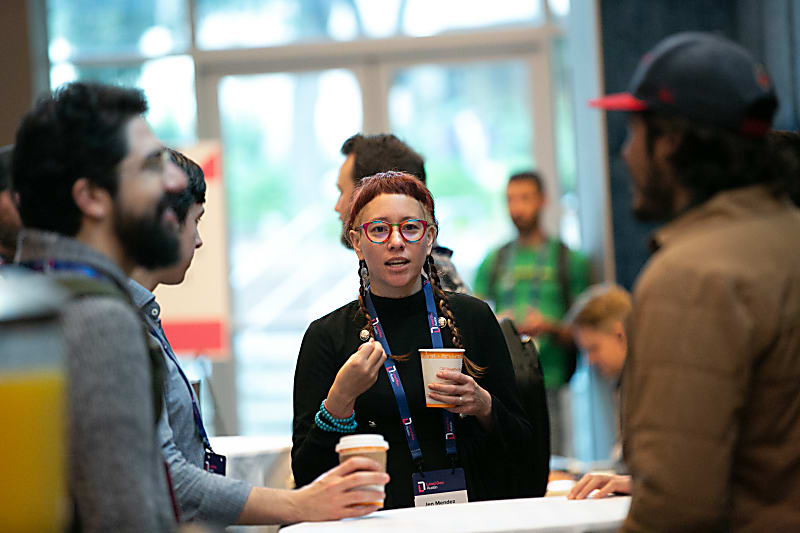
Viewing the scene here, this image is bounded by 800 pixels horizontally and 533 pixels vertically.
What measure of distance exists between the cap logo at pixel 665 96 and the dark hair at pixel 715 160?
0.03m

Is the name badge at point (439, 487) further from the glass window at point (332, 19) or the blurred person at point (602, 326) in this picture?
the glass window at point (332, 19)

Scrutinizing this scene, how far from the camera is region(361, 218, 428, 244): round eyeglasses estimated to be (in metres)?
2.34

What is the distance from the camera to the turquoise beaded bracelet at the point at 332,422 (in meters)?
2.17

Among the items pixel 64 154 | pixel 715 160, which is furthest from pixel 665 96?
pixel 64 154

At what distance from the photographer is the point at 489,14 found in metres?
6.66

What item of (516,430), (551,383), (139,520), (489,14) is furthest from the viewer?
(489,14)

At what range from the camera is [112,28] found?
22.2ft

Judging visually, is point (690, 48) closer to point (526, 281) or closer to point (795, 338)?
point (795, 338)

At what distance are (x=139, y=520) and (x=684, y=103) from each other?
1.01m

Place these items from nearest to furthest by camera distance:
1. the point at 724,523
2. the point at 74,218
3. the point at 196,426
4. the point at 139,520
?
the point at 139,520, the point at 724,523, the point at 74,218, the point at 196,426

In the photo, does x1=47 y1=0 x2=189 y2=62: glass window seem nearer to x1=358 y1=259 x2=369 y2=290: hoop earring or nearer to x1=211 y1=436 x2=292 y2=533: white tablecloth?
x1=211 y1=436 x2=292 y2=533: white tablecloth

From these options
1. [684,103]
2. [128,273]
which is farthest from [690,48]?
[128,273]

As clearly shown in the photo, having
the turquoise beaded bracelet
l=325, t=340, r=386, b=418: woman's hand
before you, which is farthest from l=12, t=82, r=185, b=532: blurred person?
the turquoise beaded bracelet

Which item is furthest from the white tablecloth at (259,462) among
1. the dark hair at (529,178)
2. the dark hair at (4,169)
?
the dark hair at (529,178)
